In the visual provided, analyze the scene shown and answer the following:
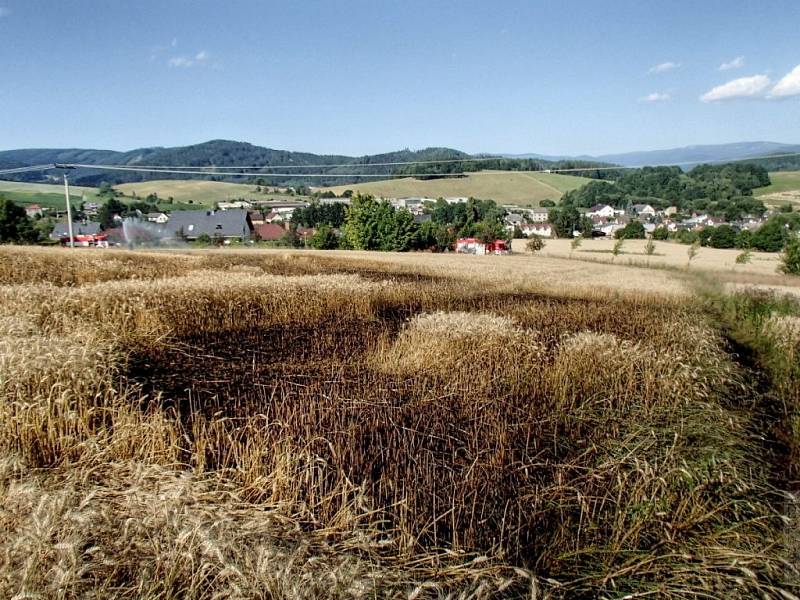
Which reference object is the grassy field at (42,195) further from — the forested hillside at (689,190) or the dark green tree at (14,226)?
the forested hillside at (689,190)

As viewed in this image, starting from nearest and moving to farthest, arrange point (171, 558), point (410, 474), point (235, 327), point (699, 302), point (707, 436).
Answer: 1. point (171, 558)
2. point (410, 474)
3. point (707, 436)
4. point (235, 327)
5. point (699, 302)

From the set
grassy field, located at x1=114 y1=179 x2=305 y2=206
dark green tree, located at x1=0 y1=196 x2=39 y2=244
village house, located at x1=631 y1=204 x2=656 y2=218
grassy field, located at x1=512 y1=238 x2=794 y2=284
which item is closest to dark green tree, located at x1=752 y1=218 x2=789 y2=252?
grassy field, located at x1=512 y1=238 x2=794 y2=284

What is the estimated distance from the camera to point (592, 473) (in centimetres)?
442

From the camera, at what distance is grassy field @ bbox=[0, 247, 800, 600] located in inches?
111

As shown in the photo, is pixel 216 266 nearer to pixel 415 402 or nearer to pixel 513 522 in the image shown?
pixel 415 402

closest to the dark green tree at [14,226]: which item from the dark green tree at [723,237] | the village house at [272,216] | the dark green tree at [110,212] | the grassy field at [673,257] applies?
the dark green tree at [110,212]

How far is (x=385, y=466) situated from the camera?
4.43 metres

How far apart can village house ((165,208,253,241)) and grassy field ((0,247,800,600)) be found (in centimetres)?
8255

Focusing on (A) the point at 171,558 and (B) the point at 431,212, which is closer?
(A) the point at 171,558

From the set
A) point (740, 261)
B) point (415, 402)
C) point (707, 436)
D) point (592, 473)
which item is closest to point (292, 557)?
point (592, 473)

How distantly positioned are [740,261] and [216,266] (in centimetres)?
4038

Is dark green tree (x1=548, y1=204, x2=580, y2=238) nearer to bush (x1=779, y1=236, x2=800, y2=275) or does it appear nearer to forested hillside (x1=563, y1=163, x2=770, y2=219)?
forested hillside (x1=563, y1=163, x2=770, y2=219)

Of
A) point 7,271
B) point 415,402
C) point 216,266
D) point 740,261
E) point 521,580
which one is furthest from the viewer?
point 740,261

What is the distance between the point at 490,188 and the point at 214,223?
276 feet
